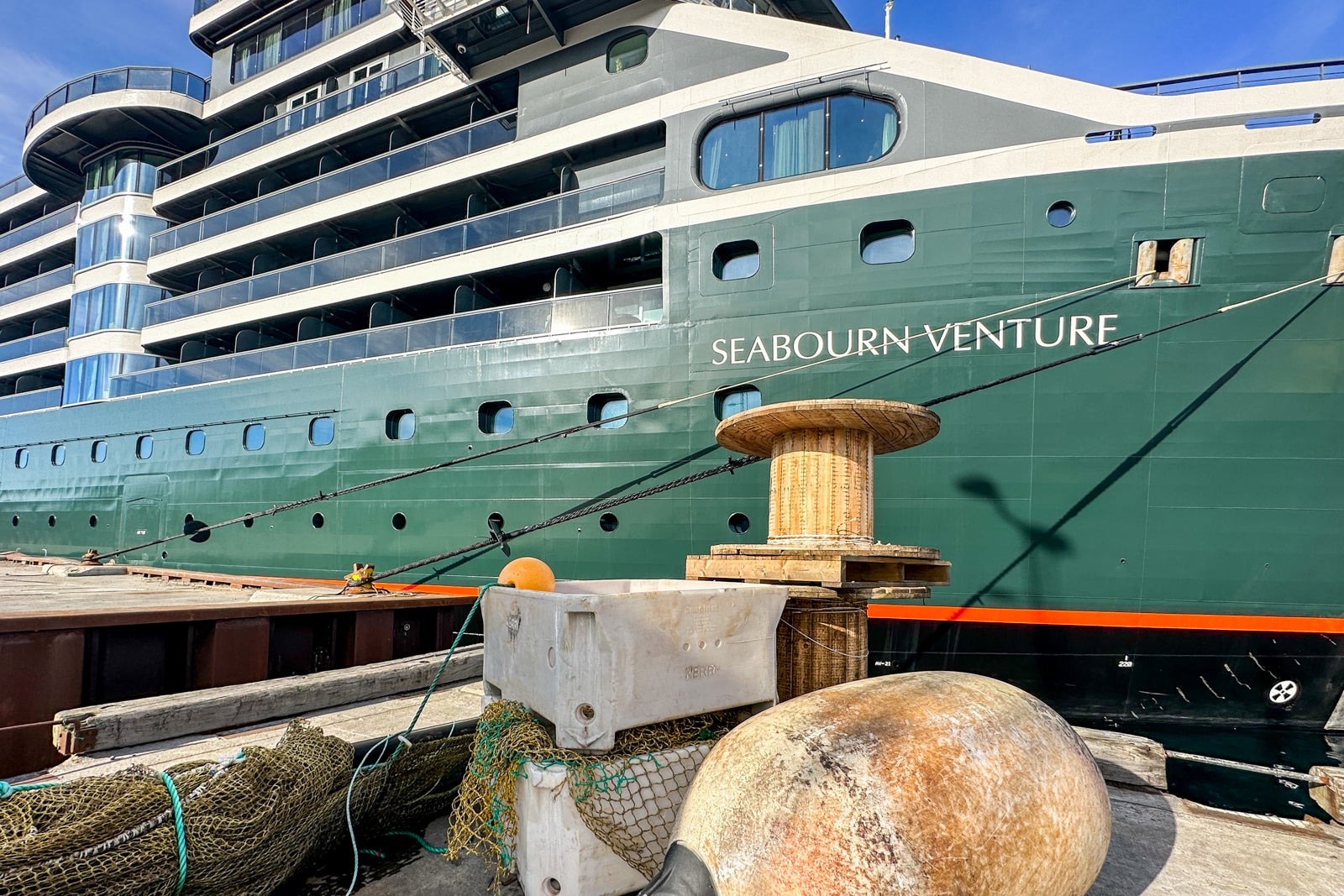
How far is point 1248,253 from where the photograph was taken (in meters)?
6.62

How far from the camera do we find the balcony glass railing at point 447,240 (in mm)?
9336

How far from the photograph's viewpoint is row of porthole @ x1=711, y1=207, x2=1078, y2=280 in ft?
23.5

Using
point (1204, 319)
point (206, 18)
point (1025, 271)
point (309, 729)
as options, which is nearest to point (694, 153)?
point (1025, 271)

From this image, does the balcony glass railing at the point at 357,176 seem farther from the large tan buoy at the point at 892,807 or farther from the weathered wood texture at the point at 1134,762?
the weathered wood texture at the point at 1134,762

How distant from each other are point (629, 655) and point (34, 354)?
84.5ft

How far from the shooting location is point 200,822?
265 cm

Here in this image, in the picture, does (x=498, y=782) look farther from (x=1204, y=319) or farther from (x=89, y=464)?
(x=89, y=464)

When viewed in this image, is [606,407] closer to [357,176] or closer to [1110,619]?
[1110,619]

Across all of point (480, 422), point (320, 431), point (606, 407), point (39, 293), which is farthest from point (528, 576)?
point (39, 293)

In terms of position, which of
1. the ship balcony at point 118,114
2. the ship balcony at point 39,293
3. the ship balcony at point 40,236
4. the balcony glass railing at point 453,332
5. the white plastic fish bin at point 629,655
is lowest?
the white plastic fish bin at point 629,655

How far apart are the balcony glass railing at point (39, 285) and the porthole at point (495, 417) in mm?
17391

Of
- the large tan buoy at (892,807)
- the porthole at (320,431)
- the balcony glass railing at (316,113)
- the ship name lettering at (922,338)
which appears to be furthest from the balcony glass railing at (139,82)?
the large tan buoy at (892,807)

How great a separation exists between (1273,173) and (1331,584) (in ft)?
13.6

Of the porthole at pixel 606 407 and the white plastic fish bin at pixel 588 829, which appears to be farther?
the porthole at pixel 606 407
